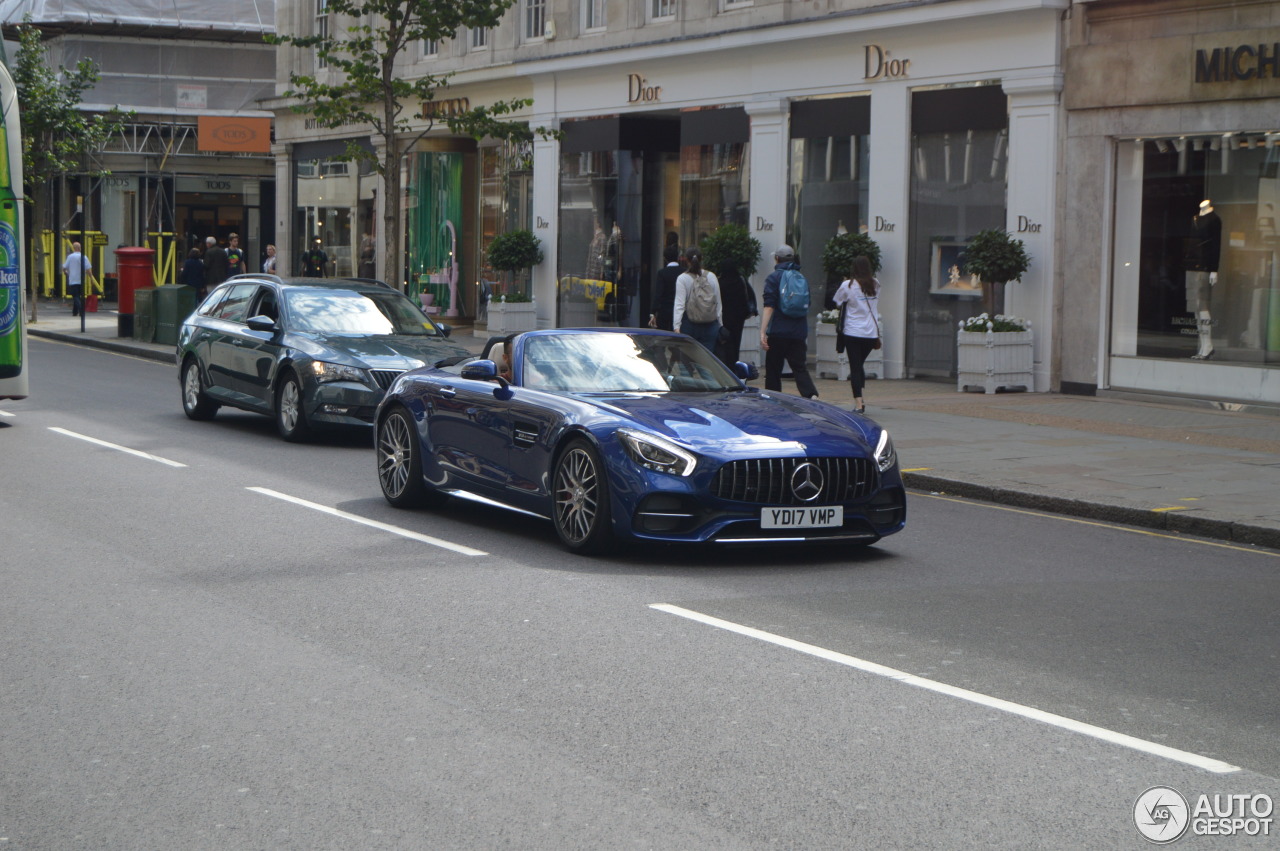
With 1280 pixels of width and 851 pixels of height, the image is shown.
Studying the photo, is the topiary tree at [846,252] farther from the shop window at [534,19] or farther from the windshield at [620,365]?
the windshield at [620,365]

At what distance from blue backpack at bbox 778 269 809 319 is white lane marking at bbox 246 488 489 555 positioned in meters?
7.25

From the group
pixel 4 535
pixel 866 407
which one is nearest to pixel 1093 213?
pixel 866 407

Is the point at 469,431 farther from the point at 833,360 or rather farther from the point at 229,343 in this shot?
the point at 833,360

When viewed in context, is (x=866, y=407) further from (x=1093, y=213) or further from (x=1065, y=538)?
(x=1065, y=538)

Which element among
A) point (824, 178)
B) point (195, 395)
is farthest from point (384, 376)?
point (824, 178)

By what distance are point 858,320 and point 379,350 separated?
207 inches

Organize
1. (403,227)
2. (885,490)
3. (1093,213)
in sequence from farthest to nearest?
(403,227)
(1093,213)
(885,490)

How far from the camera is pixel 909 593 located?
845 centimetres

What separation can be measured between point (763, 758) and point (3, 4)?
180 ft

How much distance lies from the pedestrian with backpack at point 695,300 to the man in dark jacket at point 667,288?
1416mm

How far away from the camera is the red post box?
33406 millimetres

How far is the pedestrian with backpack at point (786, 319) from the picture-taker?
17.8 m

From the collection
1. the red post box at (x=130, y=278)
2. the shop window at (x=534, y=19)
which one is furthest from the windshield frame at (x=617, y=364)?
the red post box at (x=130, y=278)

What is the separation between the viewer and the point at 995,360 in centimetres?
2064
